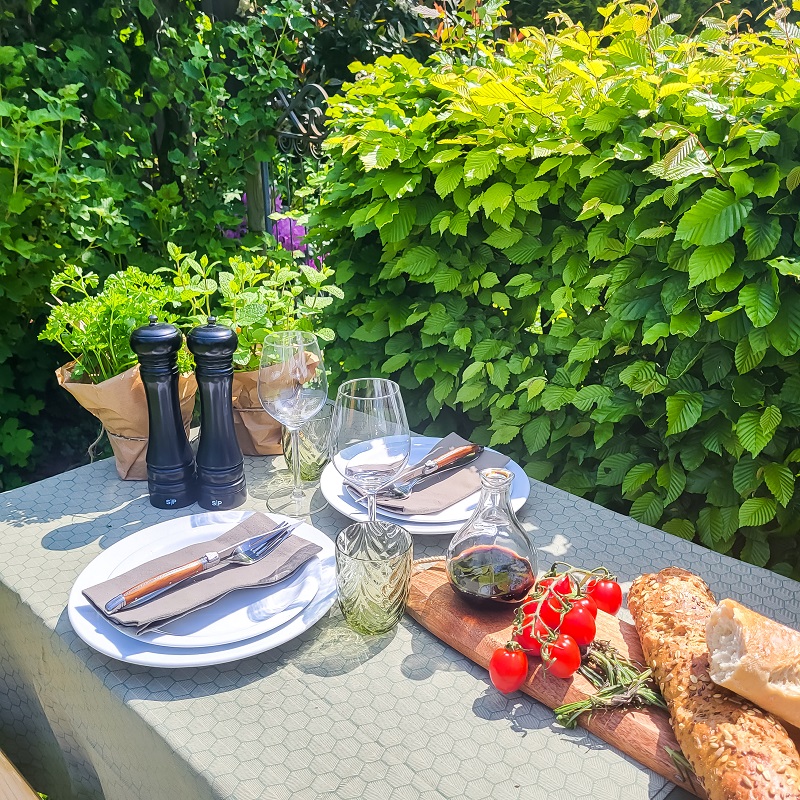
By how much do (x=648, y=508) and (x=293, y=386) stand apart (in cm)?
120

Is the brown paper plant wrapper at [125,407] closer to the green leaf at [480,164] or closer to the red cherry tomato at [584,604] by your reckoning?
the red cherry tomato at [584,604]

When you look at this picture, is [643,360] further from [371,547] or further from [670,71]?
[371,547]

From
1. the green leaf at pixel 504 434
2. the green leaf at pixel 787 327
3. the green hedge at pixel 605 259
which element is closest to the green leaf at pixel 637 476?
the green hedge at pixel 605 259

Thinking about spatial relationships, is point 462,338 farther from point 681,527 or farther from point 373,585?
point 373,585

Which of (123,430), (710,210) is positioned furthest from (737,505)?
(123,430)

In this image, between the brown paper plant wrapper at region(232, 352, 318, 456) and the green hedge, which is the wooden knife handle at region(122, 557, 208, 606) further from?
the green hedge

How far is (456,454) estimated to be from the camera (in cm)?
140

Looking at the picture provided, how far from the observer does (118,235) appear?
9.01ft

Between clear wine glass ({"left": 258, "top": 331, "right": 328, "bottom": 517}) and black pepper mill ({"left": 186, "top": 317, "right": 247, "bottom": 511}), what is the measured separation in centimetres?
7

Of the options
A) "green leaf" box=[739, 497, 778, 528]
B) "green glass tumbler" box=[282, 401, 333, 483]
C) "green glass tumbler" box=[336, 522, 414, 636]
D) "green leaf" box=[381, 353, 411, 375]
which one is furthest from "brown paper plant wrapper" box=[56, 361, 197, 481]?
"green leaf" box=[739, 497, 778, 528]

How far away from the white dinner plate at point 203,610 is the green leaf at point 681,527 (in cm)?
122

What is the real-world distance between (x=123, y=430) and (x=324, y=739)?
2.76 feet

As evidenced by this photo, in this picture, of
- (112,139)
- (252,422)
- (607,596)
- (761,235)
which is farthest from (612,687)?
(112,139)

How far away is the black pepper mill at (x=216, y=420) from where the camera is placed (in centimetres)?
127
